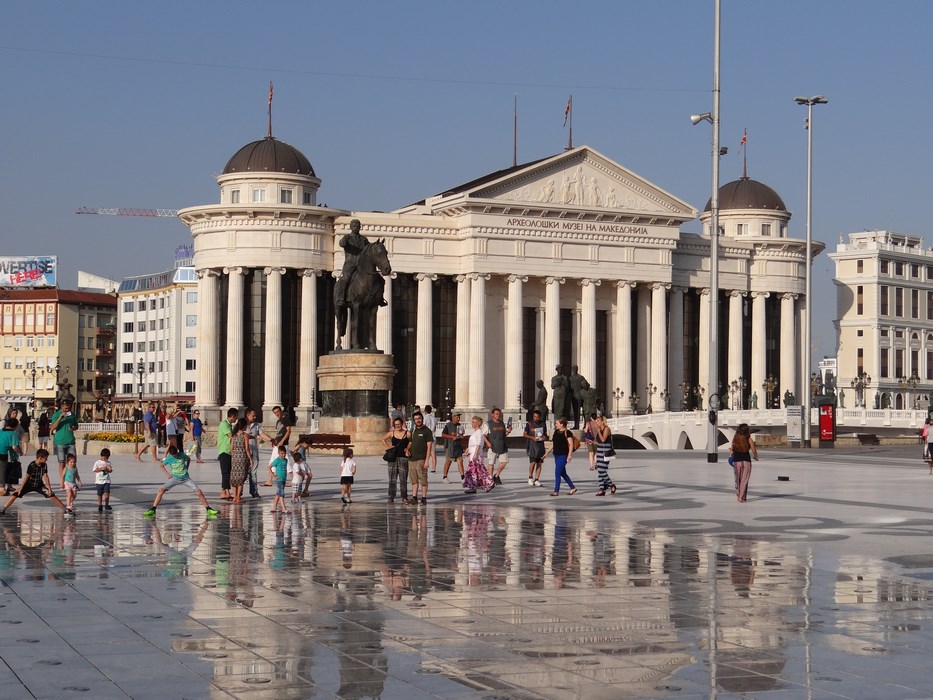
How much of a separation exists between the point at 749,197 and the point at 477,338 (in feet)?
91.7

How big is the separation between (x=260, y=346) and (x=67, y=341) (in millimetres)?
73216

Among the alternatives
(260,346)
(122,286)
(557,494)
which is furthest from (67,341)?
(557,494)

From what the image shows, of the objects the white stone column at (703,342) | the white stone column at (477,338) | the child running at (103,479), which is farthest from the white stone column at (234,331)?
the child running at (103,479)

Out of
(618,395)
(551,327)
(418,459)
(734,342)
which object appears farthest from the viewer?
(734,342)

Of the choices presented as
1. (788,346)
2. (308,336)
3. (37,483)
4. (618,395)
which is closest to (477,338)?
(308,336)

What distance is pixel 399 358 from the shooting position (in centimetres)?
9769

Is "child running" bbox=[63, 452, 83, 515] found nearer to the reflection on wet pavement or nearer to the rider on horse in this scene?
the reflection on wet pavement

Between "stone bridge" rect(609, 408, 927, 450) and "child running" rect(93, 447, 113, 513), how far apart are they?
58512 mm

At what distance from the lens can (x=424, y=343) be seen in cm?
9700

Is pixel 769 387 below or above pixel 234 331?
below

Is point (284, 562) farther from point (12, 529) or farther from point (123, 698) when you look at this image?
point (123, 698)

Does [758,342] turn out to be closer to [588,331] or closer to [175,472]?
[588,331]

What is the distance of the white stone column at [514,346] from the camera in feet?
319

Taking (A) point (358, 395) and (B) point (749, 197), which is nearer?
(A) point (358, 395)
